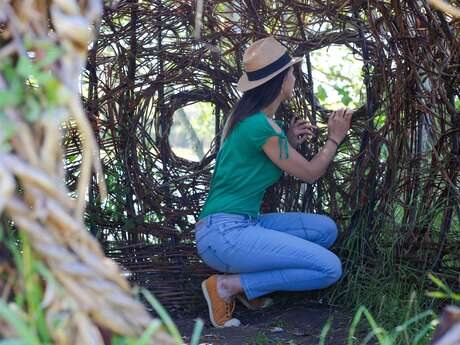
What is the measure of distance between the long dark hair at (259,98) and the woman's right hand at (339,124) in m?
0.31

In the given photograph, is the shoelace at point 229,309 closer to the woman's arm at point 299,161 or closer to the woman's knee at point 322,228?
the woman's knee at point 322,228

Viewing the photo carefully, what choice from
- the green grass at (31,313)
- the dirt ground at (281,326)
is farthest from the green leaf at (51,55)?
the dirt ground at (281,326)

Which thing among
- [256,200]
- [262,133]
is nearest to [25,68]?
[262,133]

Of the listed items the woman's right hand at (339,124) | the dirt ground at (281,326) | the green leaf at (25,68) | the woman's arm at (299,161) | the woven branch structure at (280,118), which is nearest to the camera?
the green leaf at (25,68)

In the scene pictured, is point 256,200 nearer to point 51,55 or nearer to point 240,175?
point 240,175

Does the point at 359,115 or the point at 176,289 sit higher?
the point at 359,115

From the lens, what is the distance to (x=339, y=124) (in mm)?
3990

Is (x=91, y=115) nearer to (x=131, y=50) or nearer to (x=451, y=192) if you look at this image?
(x=131, y=50)

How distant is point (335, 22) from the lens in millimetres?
4164

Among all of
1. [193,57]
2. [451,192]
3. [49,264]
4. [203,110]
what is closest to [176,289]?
[193,57]

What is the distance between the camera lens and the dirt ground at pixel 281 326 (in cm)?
360

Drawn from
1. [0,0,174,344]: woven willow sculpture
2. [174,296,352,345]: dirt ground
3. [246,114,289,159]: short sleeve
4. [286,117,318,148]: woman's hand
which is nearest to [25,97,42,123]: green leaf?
[0,0,174,344]: woven willow sculpture

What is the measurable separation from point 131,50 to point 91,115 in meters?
Result: 0.42

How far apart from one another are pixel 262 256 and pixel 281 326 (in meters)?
0.34
